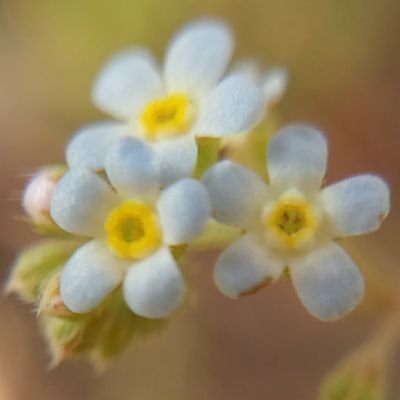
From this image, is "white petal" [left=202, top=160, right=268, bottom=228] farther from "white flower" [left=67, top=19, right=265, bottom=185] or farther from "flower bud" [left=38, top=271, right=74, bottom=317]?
"flower bud" [left=38, top=271, right=74, bottom=317]

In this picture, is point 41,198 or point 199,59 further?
point 199,59

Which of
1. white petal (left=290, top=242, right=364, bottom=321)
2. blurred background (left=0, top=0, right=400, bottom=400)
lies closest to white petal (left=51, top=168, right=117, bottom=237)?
white petal (left=290, top=242, right=364, bottom=321)

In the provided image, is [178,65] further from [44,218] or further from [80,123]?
[80,123]

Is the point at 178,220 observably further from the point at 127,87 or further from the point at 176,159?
the point at 127,87

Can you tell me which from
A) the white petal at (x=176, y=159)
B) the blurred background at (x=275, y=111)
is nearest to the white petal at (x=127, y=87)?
the white petal at (x=176, y=159)

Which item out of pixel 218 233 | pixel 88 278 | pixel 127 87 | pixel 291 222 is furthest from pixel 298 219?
pixel 127 87

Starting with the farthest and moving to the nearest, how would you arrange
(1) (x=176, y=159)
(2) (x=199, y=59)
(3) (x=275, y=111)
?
(3) (x=275, y=111) → (2) (x=199, y=59) → (1) (x=176, y=159)

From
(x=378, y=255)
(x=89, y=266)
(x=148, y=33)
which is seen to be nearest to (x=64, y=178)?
(x=89, y=266)

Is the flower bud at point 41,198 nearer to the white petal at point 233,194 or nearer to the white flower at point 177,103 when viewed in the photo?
the white flower at point 177,103

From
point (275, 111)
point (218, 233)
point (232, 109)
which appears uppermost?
point (275, 111)
